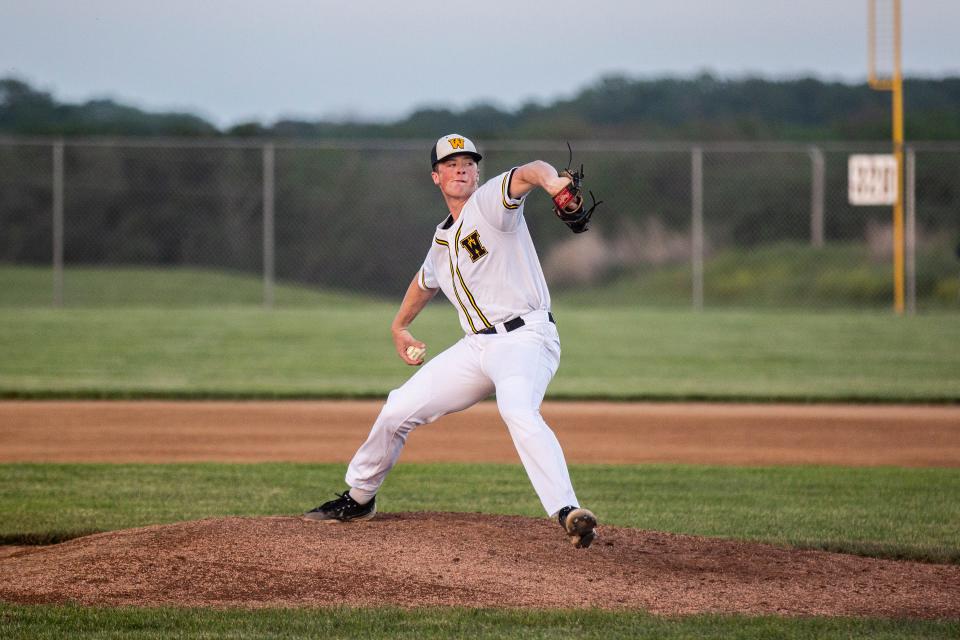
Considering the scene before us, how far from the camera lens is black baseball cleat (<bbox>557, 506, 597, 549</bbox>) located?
519 centimetres

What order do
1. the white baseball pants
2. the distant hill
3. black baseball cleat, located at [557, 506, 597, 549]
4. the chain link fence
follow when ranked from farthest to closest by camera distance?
the distant hill < the chain link fence < the white baseball pants < black baseball cleat, located at [557, 506, 597, 549]

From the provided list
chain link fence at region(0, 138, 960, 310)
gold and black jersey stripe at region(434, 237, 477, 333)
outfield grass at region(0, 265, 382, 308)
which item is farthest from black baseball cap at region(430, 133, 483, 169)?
outfield grass at region(0, 265, 382, 308)

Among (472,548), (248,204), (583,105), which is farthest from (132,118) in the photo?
(472,548)

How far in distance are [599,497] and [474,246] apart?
2.87 m

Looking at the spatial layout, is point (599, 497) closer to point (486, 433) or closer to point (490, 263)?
point (490, 263)

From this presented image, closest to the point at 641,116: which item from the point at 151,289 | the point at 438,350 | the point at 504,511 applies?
the point at 151,289

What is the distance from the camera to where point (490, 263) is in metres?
5.77

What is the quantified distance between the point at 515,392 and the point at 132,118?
40.8 meters

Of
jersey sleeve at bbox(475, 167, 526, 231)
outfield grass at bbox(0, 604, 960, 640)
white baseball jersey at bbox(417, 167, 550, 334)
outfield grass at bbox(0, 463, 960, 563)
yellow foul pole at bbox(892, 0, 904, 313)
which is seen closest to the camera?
outfield grass at bbox(0, 604, 960, 640)

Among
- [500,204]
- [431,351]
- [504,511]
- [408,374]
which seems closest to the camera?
[500,204]

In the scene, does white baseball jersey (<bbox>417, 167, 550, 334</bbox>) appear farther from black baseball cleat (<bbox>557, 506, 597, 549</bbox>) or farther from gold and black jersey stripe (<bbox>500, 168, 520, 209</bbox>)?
black baseball cleat (<bbox>557, 506, 597, 549</bbox>)

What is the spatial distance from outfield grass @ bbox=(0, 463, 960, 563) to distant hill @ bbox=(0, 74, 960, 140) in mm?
32750

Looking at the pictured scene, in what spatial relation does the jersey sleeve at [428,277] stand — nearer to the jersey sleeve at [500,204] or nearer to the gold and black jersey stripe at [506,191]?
the jersey sleeve at [500,204]

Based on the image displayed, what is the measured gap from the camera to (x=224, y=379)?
47.1ft
